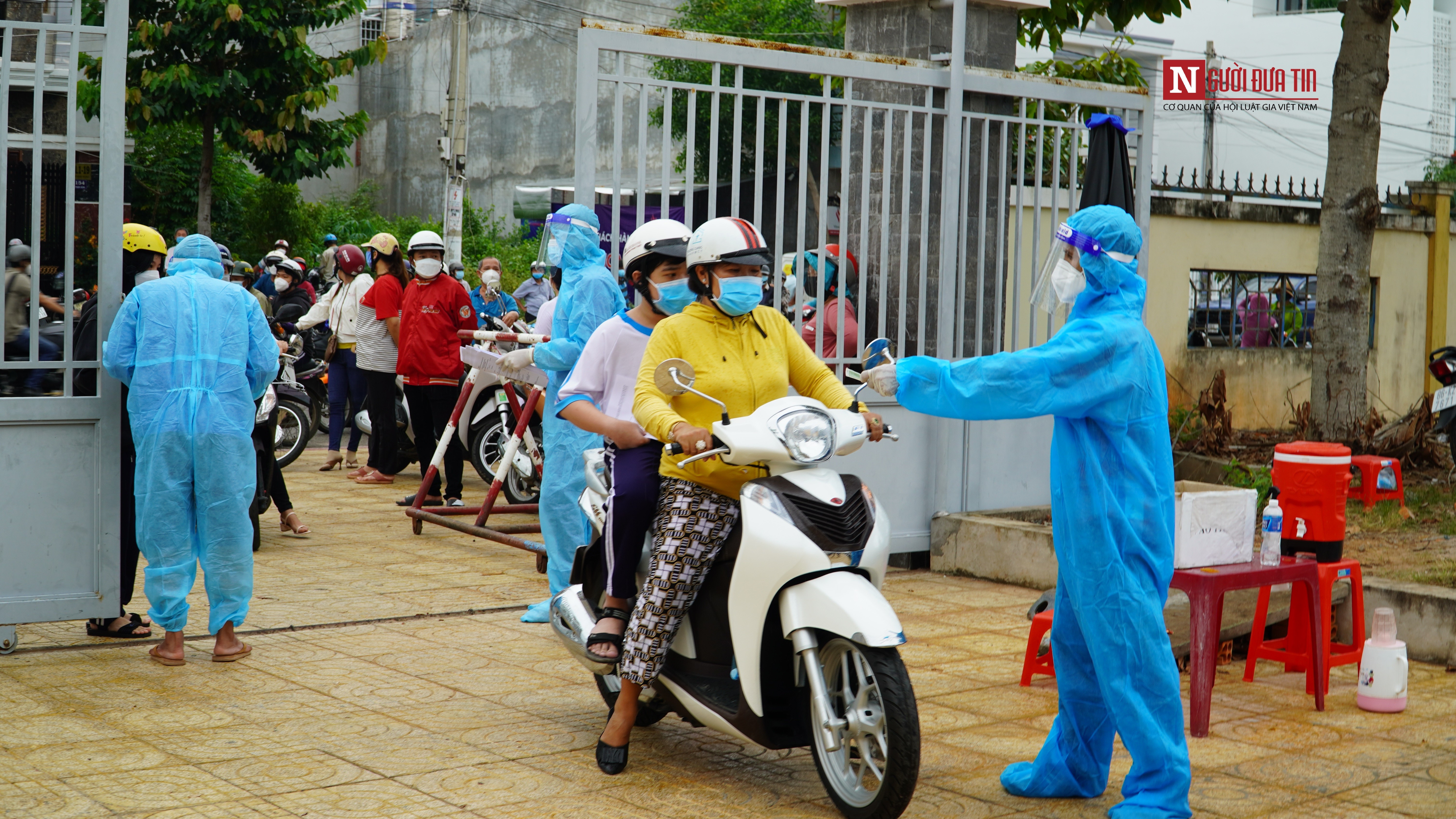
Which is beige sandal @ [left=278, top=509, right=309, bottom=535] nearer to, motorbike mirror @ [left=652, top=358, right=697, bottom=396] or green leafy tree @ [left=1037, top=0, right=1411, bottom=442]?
motorbike mirror @ [left=652, top=358, right=697, bottom=396]

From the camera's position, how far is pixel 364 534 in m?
8.84

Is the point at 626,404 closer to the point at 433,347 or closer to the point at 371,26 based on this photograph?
the point at 433,347

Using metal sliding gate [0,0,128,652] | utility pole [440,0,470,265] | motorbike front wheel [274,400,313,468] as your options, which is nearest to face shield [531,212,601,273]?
metal sliding gate [0,0,128,652]

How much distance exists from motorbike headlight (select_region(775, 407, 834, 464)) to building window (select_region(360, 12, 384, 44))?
31008 mm

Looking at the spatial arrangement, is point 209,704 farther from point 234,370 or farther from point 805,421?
point 805,421

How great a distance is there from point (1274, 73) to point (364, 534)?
29.2 m

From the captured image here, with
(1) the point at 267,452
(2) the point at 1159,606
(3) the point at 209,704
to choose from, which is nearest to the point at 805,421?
(2) the point at 1159,606

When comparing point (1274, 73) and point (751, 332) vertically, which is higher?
point (1274, 73)

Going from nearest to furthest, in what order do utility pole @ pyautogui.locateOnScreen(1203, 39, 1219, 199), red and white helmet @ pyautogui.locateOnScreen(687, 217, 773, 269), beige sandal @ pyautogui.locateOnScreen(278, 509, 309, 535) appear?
red and white helmet @ pyautogui.locateOnScreen(687, 217, 773, 269) < beige sandal @ pyautogui.locateOnScreen(278, 509, 309, 535) < utility pole @ pyautogui.locateOnScreen(1203, 39, 1219, 199)

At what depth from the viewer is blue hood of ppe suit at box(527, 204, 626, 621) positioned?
6.31 m

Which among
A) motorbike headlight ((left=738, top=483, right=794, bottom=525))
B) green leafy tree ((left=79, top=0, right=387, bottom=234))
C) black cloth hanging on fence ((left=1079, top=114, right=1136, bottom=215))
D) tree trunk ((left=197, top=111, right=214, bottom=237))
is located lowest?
motorbike headlight ((left=738, top=483, right=794, bottom=525))

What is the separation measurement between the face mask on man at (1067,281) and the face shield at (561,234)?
2.76 meters

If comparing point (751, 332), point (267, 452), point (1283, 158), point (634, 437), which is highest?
point (1283, 158)

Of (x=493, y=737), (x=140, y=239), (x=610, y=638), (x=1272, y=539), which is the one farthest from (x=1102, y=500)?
(x=140, y=239)
